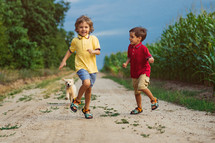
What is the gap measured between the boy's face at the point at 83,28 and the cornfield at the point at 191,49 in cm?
554

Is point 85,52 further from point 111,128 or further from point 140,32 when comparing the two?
point 111,128

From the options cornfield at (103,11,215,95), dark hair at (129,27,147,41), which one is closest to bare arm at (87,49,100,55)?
dark hair at (129,27,147,41)

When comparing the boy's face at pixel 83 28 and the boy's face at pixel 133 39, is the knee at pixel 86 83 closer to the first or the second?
the boy's face at pixel 83 28

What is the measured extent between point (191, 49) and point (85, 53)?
7131mm

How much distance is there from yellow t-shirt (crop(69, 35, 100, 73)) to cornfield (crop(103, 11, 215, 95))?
210 inches

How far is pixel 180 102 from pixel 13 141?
5354 mm

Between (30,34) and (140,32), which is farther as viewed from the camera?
(30,34)

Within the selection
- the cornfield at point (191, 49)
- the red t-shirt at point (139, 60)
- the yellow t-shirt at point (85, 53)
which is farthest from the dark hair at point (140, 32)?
the cornfield at point (191, 49)

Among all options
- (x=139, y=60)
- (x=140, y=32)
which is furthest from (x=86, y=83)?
(x=140, y=32)

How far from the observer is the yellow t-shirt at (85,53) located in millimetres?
5113

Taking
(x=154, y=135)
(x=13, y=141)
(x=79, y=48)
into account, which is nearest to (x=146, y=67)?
(x=79, y=48)

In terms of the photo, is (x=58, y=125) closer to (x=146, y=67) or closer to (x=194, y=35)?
(x=146, y=67)

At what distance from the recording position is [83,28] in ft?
16.9

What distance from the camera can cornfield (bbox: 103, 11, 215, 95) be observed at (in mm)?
9697
